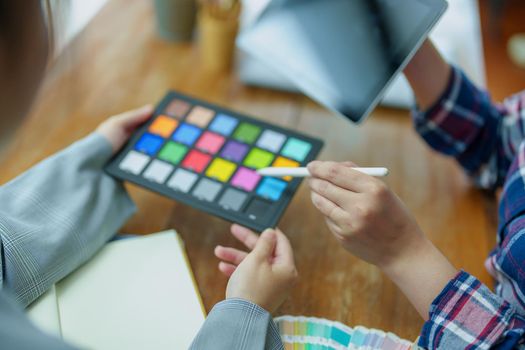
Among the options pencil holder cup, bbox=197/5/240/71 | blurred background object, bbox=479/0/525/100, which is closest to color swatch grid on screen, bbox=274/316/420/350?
pencil holder cup, bbox=197/5/240/71

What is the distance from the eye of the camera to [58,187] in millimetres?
705

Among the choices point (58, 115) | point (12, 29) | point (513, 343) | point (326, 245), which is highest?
point (12, 29)

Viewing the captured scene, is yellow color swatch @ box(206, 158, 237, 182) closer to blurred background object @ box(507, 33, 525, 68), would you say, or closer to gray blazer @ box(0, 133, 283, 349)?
gray blazer @ box(0, 133, 283, 349)

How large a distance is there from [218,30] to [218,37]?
1cm

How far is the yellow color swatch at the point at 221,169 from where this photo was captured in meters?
0.74

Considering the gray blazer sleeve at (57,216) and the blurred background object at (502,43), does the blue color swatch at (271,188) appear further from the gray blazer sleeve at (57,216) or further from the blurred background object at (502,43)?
the blurred background object at (502,43)

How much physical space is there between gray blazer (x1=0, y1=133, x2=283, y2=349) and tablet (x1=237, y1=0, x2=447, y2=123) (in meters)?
0.29

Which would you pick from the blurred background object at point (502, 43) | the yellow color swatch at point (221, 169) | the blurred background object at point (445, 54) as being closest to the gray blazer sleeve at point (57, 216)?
the yellow color swatch at point (221, 169)

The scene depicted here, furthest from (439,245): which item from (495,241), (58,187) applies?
(58,187)

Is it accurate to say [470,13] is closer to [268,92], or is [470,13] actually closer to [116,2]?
[268,92]

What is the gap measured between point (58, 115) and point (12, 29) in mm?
539

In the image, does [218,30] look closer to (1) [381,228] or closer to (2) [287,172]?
(2) [287,172]

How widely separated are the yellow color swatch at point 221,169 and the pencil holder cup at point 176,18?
39 centimetres

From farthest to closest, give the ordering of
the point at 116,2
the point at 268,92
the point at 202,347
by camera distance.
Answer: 1. the point at 116,2
2. the point at 268,92
3. the point at 202,347
